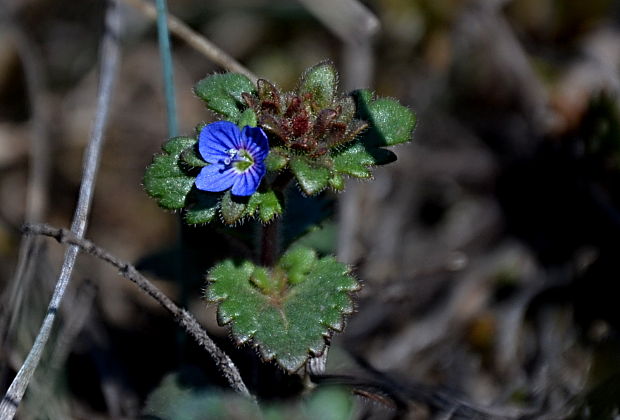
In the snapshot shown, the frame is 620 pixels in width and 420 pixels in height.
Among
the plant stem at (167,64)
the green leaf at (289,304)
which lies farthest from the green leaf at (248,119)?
the plant stem at (167,64)

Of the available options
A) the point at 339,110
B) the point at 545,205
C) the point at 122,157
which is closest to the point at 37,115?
the point at 122,157

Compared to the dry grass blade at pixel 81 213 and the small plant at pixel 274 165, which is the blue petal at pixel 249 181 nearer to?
the small plant at pixel 274 165

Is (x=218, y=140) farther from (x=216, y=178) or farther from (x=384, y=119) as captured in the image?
(x=384, y=119)

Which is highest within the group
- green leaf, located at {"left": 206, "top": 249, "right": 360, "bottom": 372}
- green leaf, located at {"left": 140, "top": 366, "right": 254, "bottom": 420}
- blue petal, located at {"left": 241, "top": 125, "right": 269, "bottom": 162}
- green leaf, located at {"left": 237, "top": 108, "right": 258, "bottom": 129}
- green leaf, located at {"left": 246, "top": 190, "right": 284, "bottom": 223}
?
green leaf, located at {"left": 237, "top": 108, "right": 258, "bottom": 129}

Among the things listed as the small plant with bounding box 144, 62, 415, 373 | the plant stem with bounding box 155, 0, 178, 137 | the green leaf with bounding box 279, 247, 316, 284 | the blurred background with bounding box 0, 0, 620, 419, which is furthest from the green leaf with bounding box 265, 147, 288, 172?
the plant stem with bounding box 155, 0, 178, 137

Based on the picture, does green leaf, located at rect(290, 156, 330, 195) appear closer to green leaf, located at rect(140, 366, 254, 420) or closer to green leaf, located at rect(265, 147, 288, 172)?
green leaf, located at rect(265, 147, 288, 172)

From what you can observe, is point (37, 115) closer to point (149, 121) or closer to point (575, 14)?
point (149, 121)
